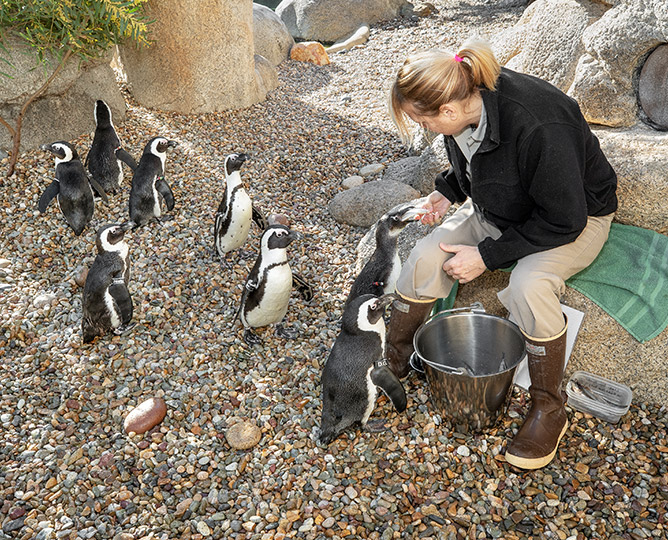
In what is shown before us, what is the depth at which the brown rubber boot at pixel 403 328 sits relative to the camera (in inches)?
113

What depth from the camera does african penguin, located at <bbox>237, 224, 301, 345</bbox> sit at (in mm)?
3426

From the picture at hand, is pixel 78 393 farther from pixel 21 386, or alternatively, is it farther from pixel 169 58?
pixel 169 58

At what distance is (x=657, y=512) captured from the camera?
242 cm

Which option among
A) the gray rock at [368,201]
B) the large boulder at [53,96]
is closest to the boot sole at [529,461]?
the gray rock at [368,201]

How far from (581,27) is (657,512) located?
9.57 ft

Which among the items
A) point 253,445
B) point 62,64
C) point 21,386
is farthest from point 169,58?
point 253,445

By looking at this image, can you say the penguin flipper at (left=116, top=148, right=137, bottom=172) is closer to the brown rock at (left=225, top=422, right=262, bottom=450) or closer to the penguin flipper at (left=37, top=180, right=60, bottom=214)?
the penguin flipper at (left=37, top=180, right=60, bottom=214)

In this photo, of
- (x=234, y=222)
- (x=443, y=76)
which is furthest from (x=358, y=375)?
Answer: (x=234, y=222)

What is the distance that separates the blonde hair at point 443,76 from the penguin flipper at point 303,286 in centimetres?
171

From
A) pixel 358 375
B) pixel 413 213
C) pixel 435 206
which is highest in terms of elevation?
pixel 435 206

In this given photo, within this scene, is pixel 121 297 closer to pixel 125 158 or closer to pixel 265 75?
pixel 125 158

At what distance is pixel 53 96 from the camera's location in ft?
17.1

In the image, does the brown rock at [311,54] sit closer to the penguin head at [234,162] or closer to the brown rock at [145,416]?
the penguin head at [234,162]

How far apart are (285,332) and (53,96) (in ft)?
11.1
